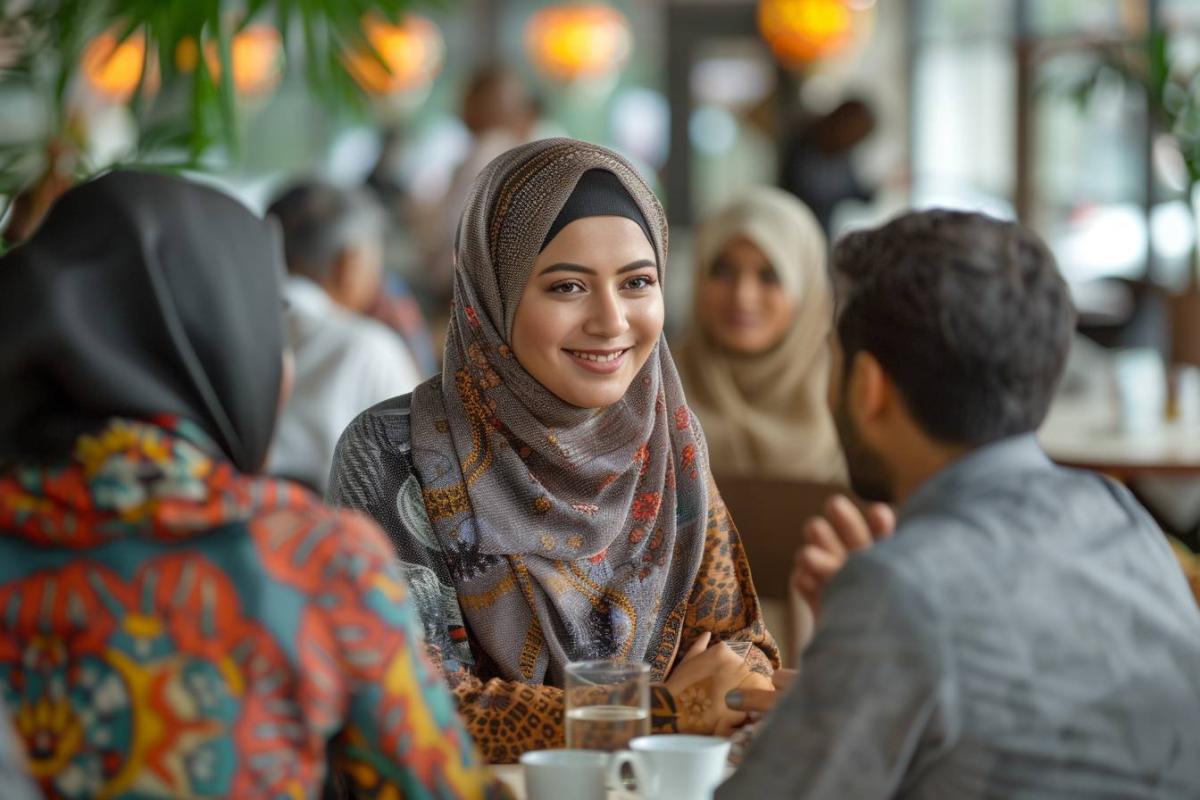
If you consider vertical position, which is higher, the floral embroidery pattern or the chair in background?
the floral embroidery pattern

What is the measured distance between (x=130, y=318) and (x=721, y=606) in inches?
37.9

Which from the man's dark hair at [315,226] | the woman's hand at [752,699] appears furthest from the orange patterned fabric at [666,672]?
the man's dark hair at [315,226]

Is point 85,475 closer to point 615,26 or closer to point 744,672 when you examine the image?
point 744,672

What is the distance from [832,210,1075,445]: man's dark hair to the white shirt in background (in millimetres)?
2378

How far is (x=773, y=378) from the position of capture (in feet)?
10.8

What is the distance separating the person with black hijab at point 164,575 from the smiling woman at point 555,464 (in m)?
0.59

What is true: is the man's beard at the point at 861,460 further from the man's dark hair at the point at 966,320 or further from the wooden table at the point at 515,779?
the wooden table at the point at 515,779

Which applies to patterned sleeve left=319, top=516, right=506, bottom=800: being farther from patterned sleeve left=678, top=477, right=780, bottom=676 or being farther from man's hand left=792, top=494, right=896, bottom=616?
patterned sleeve left=678, top=477, right=780, bottom=676

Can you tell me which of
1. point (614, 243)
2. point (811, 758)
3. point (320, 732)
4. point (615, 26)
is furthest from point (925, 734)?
point (615, 26)

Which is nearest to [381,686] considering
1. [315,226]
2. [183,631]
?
[183,631]

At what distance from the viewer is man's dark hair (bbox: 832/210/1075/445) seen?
3.81 feet

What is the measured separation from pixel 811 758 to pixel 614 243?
0.89 metres

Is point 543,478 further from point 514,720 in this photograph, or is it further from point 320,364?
point 320,364

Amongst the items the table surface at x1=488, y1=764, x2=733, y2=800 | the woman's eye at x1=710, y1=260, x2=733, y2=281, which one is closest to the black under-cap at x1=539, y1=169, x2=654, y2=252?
the table surface at x1=488, y1=764, x2=733, y2=800
